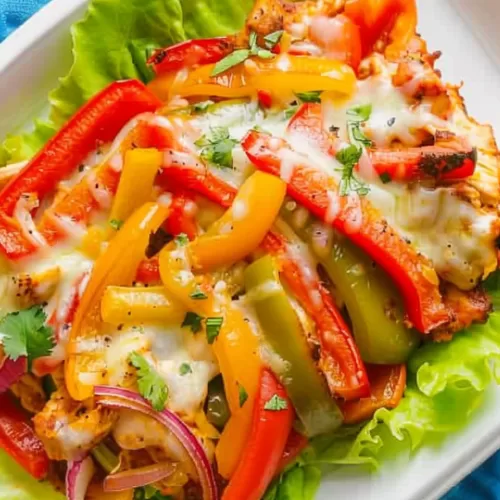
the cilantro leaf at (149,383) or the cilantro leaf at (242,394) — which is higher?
the cilantro leaf at (149,383)

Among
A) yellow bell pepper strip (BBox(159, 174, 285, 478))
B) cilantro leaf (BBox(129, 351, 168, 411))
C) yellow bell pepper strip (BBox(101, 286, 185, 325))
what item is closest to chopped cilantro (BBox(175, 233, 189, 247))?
yellow bell pepper strip (BBox(159, 174, 285, 478))

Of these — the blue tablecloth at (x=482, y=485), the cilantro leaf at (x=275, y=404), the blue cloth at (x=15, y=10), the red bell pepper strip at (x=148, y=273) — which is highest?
the blue cloth at (x=15, y=10)

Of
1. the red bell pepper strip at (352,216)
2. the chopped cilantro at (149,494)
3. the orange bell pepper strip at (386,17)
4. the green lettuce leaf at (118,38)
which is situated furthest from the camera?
the green lettuce leaf at (118,38)

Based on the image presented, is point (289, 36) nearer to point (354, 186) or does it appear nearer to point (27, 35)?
point (354, 186)

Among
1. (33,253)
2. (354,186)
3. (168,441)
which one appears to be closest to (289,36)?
(354,186)

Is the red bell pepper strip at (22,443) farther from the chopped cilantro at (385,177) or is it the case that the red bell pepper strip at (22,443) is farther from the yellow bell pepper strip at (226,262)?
the chopped cilantro at (385,177)

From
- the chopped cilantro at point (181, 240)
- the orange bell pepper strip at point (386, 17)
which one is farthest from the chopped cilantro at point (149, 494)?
the orange bell pepper strip at point (386, 17)

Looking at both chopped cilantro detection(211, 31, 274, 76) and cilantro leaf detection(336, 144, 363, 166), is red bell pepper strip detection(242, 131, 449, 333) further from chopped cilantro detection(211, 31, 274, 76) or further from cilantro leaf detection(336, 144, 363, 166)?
chopped cilantro detection(211, 31, 274, 76)
